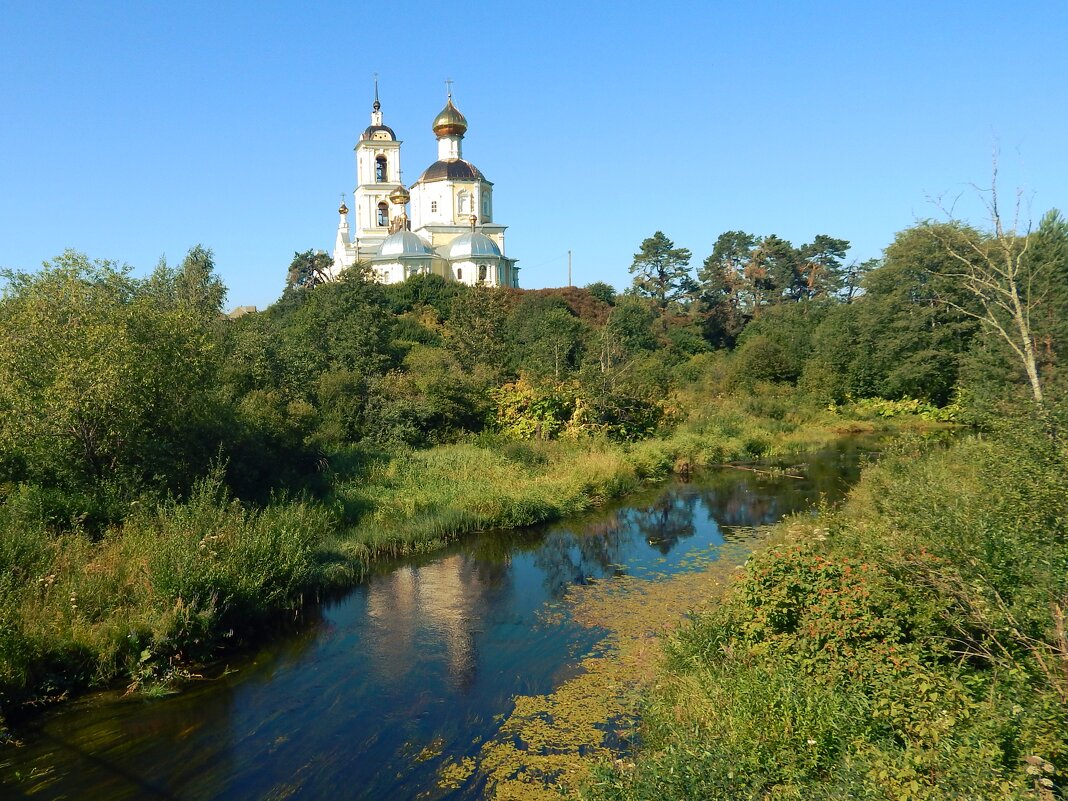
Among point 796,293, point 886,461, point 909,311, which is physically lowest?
point 886,461

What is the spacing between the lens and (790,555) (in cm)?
817

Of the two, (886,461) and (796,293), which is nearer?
(886,461)

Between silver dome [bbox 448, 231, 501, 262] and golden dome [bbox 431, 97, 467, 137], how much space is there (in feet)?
32.1

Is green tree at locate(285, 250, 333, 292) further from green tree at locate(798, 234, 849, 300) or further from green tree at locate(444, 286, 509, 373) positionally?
green tree at locate(798, 234, 849, 300)

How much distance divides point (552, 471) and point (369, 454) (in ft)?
14.6

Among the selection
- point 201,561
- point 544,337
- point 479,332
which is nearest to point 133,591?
point 201,561

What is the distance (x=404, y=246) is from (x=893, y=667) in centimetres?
5129

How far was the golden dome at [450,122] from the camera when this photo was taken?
6094cm

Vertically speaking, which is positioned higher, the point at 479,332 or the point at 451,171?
the point at 451,171

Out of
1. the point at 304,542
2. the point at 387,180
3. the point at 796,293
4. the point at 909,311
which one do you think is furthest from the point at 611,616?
the point at 387,180

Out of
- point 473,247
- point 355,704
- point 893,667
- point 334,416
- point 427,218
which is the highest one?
point 427,218

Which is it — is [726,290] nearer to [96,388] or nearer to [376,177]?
[376,177]

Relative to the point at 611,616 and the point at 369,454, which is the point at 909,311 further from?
the point at 611,616

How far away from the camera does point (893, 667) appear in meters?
6.43
